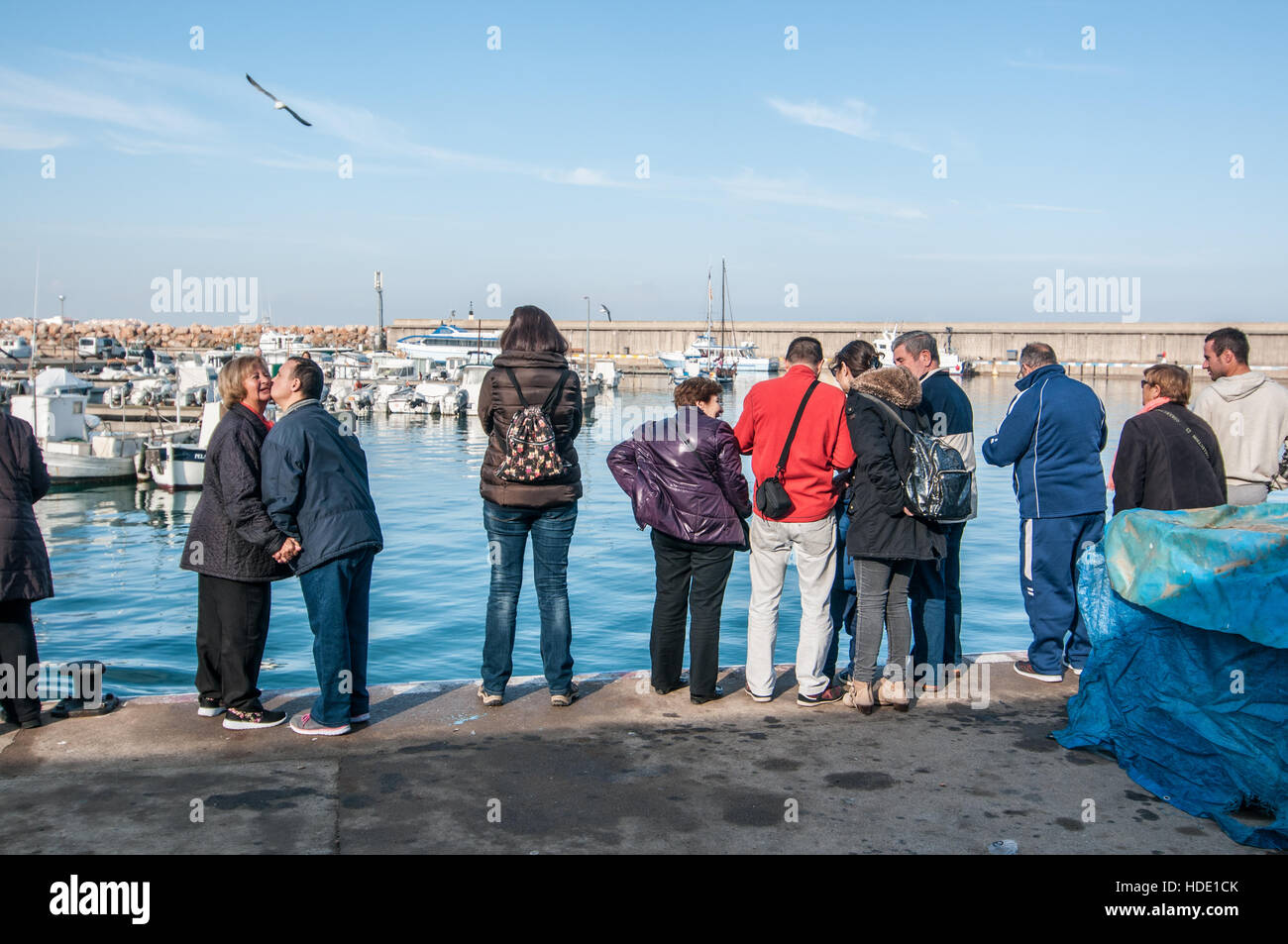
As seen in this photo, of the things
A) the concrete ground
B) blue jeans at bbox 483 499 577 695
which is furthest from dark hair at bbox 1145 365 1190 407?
blue jeans at bbox 483 499 577 695

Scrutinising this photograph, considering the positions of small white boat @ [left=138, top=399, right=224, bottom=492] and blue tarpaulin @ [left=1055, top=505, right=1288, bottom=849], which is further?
small white boat @ [left=138, top=399, right=224, bottom=492]

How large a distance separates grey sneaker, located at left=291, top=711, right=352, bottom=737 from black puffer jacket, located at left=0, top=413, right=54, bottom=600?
1334 millimetres

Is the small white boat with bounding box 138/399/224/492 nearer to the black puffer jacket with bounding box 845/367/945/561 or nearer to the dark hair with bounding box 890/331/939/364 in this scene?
the dark hair with bounding box 890/331/939/364

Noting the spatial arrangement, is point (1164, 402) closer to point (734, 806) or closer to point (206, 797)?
point (734, 806)

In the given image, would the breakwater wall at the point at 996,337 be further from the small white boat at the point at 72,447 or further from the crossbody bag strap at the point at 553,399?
the crossbody bag strap at the point at 553,399

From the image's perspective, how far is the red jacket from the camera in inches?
213

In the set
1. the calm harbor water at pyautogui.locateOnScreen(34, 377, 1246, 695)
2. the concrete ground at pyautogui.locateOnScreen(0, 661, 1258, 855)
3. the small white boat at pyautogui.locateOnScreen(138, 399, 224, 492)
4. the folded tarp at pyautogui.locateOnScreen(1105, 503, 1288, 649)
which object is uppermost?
the folded tarp at pyautogui.locateOnScreen(1105, 503, 1288, 649)

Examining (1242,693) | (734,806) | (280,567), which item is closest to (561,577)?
(280,567)

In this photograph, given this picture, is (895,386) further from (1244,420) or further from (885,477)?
(1244,420)

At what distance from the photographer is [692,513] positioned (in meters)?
5.48

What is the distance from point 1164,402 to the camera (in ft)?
19.2

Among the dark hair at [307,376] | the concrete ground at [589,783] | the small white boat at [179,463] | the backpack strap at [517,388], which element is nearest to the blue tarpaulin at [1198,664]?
the concrete ground at [589,783]

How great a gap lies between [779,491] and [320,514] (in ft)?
7.47
